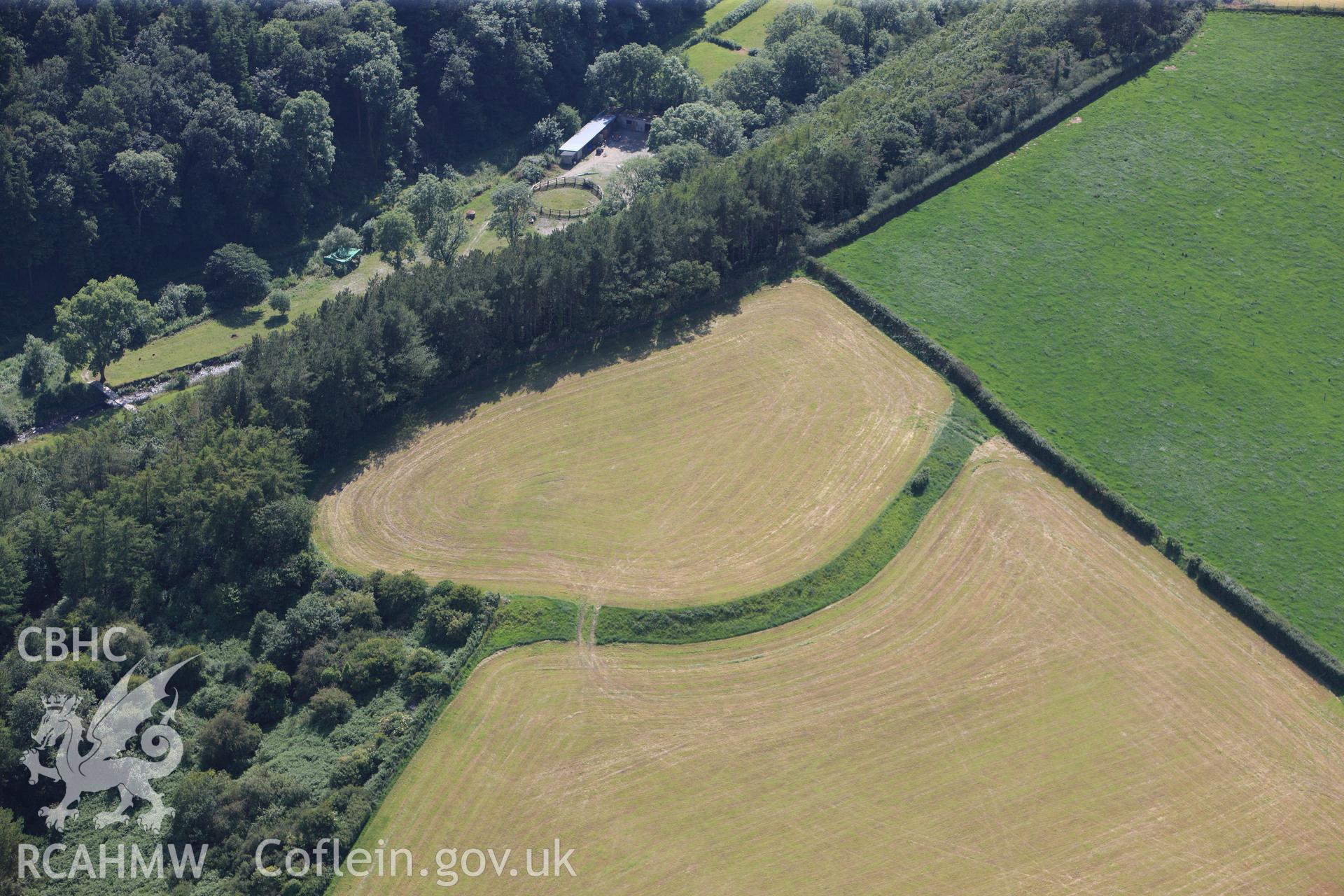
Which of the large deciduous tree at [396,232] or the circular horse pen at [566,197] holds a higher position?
the large deciduous tree at [396,232]

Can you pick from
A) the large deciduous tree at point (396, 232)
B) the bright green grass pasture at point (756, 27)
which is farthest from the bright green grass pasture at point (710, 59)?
the large deciduous tree at point (396, 232)

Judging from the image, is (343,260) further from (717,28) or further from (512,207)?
(717,28)

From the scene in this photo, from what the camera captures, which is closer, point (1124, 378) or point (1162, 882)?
point (1162, 882)

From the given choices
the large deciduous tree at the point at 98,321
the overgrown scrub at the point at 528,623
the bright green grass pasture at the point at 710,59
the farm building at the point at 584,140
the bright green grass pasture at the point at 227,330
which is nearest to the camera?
the overgrown scrub at the point at 528,623

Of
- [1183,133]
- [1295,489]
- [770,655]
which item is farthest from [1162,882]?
[1183,133]

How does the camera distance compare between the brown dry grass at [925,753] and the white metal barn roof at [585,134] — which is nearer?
the brown dry grass at [925,753]

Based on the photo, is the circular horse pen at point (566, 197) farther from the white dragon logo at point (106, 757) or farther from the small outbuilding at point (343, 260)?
the white dragon logo at point (106, 757)

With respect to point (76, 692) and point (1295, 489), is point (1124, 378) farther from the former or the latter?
point (76, 692)

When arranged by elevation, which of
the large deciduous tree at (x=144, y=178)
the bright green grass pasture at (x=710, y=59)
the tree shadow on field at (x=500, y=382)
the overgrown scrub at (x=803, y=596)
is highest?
the large deciduous tree at (x=144, y=178)
